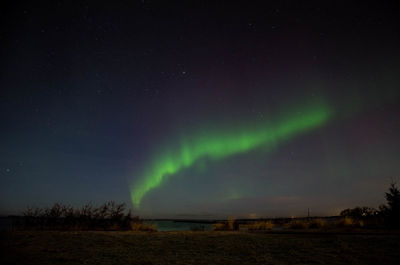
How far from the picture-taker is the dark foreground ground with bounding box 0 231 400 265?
647 cm

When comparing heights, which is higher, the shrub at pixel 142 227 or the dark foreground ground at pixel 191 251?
the dark foreground ground at pixel 191 251

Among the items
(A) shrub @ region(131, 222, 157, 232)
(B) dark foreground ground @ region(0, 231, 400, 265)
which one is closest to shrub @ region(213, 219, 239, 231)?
(A) shrub @ region(131, 222, 157, 232)

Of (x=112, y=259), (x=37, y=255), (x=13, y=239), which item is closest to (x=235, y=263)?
(x=112, y=259)

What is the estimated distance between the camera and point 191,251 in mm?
7914

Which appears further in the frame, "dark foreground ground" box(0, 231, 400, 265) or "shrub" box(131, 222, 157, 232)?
"shrub" box(131, 222, 157, 232)

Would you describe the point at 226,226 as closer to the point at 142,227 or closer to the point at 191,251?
the point at 142,227

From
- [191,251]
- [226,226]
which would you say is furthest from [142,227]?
[191,251]

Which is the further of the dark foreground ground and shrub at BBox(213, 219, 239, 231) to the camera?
shrub at BBox(213, 219, 239, 231)

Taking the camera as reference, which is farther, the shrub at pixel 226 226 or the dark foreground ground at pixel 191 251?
the shrub at pixel 226 226

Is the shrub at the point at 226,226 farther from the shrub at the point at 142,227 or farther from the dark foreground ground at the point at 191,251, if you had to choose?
the dark foreground ground at the point at 191,251

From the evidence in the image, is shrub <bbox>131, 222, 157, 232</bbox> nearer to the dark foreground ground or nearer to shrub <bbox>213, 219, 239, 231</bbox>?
shrub <bbox>213, 219, 239, 231</bbox>

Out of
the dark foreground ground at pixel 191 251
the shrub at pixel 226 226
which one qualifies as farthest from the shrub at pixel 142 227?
the dark foreground ground at pixel 191 251

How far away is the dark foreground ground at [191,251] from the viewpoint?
6473 mm

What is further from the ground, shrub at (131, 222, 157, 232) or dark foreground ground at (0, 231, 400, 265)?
dark foreground ground at (0, 231, 400, 265)
